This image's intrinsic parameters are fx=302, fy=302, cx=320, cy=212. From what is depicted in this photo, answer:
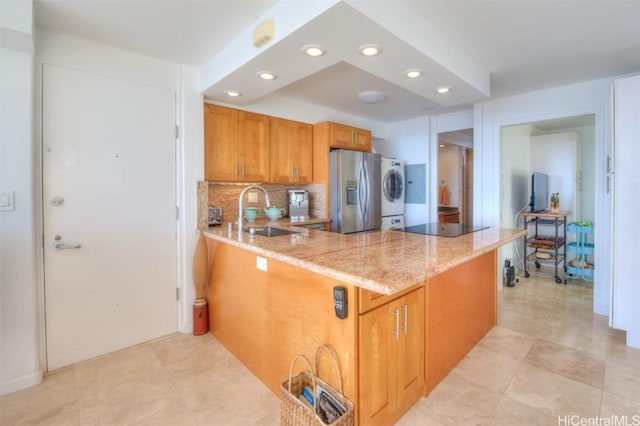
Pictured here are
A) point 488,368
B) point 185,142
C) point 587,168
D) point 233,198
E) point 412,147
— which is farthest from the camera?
point 587,168

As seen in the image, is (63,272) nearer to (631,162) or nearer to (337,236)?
(337,236)

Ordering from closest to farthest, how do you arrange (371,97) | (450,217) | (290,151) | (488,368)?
(488,368), (371,97), (290,151), (450,217)

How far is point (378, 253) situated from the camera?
1.60m

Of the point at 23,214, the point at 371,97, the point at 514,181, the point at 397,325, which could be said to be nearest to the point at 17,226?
the point at 23,214

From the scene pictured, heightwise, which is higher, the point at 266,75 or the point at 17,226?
the point at 266,75

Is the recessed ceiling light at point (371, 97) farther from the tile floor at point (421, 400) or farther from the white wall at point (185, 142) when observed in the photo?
the tile floor at point (421, 400)

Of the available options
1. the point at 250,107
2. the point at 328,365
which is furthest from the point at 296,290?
the point at 250,107

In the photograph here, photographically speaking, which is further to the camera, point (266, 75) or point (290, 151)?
point (290, 151)

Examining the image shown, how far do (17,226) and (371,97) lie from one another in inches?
131

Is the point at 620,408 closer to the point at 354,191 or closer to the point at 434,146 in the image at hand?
the point at 354,191

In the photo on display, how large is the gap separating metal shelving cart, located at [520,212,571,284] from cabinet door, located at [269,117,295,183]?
3217mm

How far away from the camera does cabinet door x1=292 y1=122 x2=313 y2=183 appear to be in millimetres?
3697

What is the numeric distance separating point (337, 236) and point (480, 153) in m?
2.61

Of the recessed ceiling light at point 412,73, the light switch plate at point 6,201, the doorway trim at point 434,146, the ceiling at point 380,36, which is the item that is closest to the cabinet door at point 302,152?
the ceiling at point 380,36
